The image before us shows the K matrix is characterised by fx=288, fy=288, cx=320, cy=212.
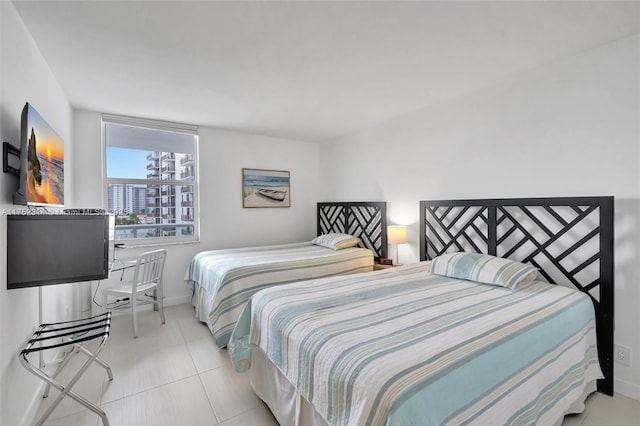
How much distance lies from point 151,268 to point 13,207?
5.44ft

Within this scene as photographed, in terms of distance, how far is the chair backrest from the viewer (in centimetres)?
294

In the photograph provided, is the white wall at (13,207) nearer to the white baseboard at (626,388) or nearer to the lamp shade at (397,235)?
the lamp shade at (397,235)

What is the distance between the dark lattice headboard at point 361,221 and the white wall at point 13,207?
321cm

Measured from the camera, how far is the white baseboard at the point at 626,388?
1.87 m

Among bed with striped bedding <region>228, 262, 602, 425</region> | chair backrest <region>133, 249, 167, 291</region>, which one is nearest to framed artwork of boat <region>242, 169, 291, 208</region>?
chair backrest <region>133, 249, 167, 291</region>

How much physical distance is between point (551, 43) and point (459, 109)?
0.92m

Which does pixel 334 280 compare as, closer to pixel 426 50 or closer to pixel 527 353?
pixel 527 353

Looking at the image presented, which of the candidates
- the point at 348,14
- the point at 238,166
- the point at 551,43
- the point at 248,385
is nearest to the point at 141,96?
the point at 238,166

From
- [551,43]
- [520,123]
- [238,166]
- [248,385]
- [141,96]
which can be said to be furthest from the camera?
[238,166]

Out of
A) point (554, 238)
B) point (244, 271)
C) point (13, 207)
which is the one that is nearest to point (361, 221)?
point (244, 271)

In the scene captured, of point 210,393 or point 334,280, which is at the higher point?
point 334,280

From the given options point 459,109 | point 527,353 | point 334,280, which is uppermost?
point 459,109

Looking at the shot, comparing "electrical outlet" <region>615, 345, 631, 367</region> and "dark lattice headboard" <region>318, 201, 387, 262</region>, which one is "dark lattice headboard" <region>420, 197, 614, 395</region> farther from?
"dark lattice headboard" <region>318, 201, 387, 262</region>

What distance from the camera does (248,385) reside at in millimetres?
2092
